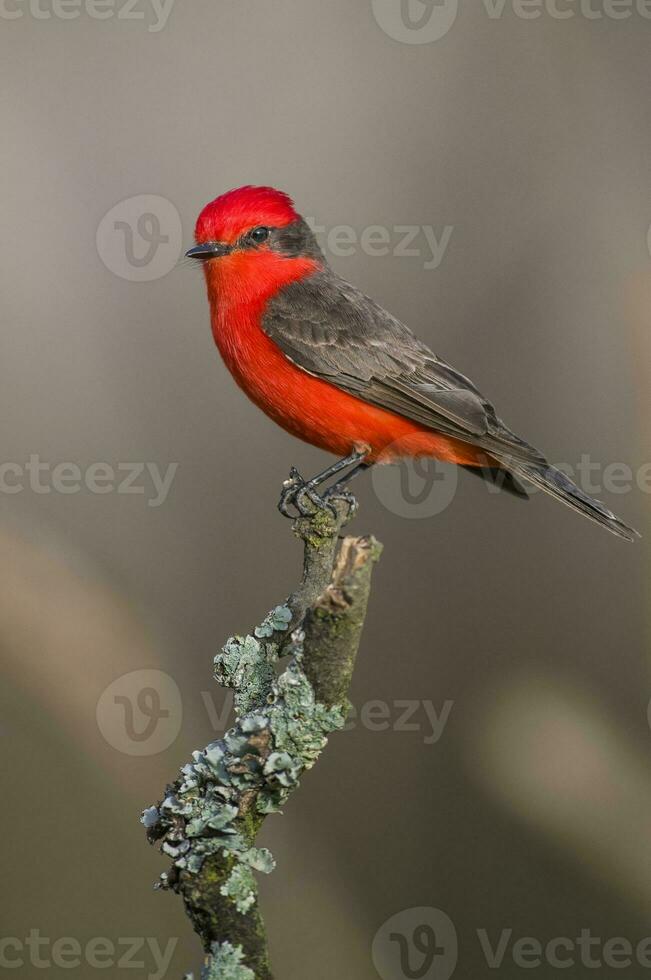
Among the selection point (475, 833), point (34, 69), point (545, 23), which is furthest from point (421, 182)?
point (475, 833)

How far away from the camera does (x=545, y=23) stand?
529 centimetres

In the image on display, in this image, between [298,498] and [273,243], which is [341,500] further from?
[273,243]

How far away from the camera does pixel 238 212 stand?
15.3 feet

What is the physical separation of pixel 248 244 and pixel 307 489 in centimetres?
118

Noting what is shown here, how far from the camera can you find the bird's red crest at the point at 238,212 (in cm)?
464

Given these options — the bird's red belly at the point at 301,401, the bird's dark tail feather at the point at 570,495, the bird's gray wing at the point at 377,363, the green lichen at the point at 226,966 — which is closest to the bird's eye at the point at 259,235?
the bird's gray wing at the point at 377,363

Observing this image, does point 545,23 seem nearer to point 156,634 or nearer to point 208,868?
→ point 156,634

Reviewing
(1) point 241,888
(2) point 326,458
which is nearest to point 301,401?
(2) point 326,458

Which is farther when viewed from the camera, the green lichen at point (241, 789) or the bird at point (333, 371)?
the bird at point (333, 371)

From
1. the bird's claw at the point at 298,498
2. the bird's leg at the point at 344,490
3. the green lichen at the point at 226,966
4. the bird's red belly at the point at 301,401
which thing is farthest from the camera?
the bird's red belly at the point at 301,401

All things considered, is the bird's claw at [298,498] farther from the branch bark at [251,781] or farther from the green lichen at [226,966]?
the green lichen at [226,966]

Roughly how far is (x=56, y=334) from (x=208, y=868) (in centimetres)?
324

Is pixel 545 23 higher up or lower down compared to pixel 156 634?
higher up

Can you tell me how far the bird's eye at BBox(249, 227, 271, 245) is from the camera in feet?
15.7
